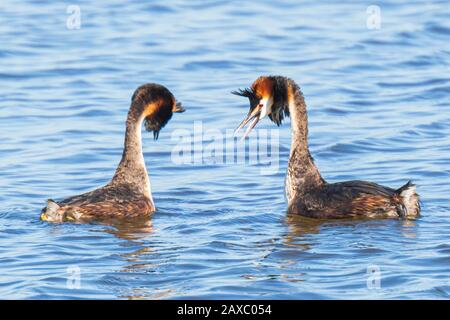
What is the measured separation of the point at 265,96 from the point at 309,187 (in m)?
1.04

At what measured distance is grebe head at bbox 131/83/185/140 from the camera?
12172 mm

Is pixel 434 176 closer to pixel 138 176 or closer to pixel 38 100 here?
pixel 138 176

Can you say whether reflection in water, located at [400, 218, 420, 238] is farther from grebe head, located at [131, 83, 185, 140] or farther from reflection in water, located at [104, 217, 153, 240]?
grebe head, located at [131, 83, 185, 140]

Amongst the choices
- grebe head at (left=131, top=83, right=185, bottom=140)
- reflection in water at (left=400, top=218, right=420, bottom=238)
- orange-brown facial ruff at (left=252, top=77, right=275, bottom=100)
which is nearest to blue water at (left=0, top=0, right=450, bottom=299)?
reflection in water at (left=400, top=218, right=420, bottom=238)

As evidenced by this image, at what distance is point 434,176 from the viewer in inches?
529

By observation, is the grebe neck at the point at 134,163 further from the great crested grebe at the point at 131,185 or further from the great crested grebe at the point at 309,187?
the great crested grebe at the point at 309,187

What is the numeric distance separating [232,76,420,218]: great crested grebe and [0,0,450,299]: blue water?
0.16 m

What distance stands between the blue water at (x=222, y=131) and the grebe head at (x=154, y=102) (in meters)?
0.99

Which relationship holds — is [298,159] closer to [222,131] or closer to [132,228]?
[132,228]

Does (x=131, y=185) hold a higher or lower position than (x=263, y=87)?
lower

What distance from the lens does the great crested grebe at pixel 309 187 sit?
1129cm

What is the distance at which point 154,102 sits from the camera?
480 inches

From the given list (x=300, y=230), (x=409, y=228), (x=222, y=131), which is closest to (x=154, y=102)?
(x=300, y=230)

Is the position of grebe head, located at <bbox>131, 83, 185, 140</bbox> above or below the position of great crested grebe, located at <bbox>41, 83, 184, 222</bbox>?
above
